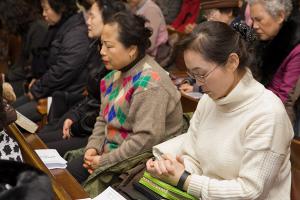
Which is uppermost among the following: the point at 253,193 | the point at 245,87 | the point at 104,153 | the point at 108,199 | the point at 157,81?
the point at 245,87

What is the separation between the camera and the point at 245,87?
5.21 feet

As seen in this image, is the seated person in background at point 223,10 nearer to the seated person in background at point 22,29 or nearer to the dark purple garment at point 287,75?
the dark purple garment at point 287,75

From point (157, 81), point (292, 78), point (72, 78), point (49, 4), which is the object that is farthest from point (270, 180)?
point (49, 4)

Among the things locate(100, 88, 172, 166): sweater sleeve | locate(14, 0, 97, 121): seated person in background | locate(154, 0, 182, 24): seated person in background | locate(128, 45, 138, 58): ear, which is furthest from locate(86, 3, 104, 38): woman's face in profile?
locate(154, 0, 182, 24): seated person in background

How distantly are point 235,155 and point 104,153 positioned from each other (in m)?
0.92

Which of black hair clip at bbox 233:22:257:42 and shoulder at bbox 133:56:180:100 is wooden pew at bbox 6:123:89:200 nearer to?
shoulder at bbox 133:56:180:100

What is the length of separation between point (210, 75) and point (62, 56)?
186 centimetres

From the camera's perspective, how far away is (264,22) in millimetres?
2453

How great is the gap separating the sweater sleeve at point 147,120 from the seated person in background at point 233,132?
1.21ft

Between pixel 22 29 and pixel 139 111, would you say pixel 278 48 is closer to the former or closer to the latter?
pixel 139 111

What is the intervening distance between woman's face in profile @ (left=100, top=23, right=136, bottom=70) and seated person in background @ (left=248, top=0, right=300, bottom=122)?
75 cm

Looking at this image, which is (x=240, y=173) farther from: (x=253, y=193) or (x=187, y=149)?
(x=187, y=149)

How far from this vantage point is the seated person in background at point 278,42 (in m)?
2.39

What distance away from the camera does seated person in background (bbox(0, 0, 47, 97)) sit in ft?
13.2
